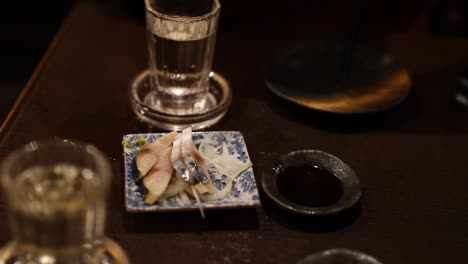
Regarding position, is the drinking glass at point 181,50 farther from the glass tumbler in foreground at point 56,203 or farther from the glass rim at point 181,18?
the glass tumbler in foreground at point 56,203

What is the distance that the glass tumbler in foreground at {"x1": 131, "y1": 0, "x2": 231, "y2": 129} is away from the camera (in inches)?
43.9

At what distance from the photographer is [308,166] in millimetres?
1015

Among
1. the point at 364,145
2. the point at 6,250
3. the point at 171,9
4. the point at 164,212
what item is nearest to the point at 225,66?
the point at 171,9

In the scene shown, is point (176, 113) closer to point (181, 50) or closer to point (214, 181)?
point (181, 50)

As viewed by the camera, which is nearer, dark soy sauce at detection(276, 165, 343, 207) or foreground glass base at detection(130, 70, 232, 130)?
dark soy sauce at detection(276, 165, 343, 207)

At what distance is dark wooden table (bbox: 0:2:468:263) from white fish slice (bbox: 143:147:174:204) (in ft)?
0.14

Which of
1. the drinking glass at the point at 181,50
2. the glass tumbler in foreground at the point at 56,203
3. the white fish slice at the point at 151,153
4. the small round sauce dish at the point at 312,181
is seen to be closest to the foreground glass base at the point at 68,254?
the glass tumbler in foreground at the point at 56,203

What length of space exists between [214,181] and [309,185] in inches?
6.1

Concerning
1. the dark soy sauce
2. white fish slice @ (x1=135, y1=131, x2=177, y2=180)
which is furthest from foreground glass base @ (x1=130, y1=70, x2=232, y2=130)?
the dark soy sauce

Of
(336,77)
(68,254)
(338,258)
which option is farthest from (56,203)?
(336,77)

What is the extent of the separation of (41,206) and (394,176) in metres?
0.61

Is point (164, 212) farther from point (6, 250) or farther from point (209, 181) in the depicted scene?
point (6, 250)

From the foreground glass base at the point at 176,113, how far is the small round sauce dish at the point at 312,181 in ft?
0.63

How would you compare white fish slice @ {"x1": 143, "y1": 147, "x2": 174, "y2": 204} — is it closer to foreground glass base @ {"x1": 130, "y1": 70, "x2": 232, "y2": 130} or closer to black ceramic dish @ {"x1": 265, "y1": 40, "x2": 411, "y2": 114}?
foreground glass base @ {"x1": 130, "y1": 70, "x2": 232, "y2": 130}
